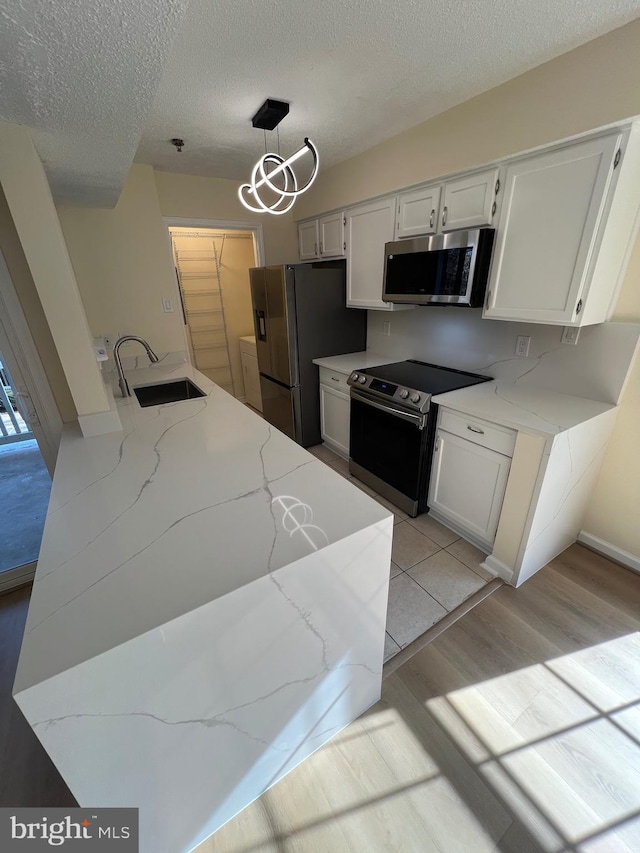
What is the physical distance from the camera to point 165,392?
8.17 feet

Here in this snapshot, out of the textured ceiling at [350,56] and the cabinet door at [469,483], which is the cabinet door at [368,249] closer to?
the textured ceiling at [350,56]

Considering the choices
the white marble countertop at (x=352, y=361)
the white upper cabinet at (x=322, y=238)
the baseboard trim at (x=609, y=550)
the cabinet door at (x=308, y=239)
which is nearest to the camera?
the baseboard trim at (x=609, y=550)

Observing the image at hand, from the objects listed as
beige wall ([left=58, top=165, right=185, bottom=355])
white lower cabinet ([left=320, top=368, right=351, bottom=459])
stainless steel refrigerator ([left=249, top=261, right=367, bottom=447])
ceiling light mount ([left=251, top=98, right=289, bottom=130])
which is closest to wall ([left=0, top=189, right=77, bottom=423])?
beige wall ([left=58, top=165, right=185, bottom=355])

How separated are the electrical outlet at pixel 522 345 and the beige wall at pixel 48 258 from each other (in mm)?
2297

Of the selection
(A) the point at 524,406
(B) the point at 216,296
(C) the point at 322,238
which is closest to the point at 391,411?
(A) the point at 524,406

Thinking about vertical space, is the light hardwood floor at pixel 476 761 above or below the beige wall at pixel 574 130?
below

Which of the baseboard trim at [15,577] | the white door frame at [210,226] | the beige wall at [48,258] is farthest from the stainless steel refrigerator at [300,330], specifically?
the baseboard trim at [15,577]

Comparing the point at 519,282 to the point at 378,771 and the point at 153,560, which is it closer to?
the point at 153,560

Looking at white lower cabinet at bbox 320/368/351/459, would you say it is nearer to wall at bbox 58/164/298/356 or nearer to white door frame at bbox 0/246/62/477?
wall at bbox 58/164/298/356

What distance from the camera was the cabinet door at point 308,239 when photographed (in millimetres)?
3233

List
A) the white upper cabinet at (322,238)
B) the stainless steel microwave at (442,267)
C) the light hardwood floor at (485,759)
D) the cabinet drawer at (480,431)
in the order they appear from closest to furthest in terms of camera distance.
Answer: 1. the light hardwood floor at (485,759)
2. the cabinet drawer at (480,431)
3. the stainless steel microwave at (442,267)
4. the white upper cabinet at (322,238)

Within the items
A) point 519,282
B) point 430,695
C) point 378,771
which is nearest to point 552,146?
point 519,282
